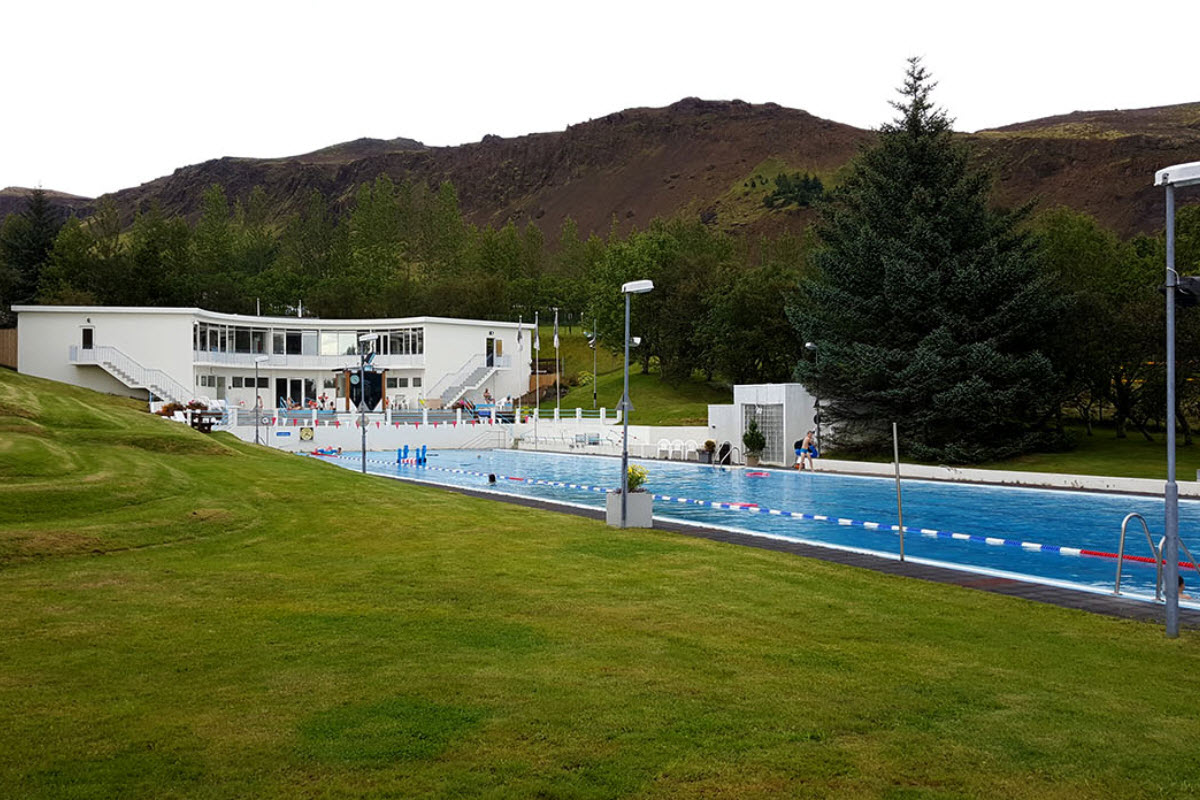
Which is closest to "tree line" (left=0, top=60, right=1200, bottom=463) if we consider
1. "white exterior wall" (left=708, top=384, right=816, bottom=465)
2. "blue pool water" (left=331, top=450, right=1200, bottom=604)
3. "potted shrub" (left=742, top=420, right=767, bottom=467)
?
"white exterior wall" (left=708, top=384, right=816, bottom=465)

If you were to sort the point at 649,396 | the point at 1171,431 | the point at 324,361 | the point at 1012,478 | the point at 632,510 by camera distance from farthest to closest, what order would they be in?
the point at 649,396 < the point at 324,361 < the point at 1012,478 < the point at 632,510 < the point at 1171,431

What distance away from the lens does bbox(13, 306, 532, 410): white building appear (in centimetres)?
5503

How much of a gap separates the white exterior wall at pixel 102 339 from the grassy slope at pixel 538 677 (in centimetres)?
4641

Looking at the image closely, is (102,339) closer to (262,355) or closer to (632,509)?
(262,355)

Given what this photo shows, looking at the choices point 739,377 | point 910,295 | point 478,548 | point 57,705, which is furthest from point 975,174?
point 57,705

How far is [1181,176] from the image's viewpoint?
9.04 meters

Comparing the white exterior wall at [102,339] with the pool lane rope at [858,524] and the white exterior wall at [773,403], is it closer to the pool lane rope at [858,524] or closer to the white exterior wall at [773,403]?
the pool lane rope at [858,524]

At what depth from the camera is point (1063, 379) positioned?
4069 cm

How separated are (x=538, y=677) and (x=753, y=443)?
34.7m

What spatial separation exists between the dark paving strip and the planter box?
1.80 feet

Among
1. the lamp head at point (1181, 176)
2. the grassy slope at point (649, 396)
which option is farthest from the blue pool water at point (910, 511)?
the grassy slope at point (649, 396)

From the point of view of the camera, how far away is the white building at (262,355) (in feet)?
181

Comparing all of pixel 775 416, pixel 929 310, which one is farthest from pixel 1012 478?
pixel 775 416

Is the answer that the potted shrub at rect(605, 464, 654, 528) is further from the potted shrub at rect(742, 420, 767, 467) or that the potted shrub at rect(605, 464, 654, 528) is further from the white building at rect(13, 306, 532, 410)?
the white building at rect(13, 306, 532, 410)
